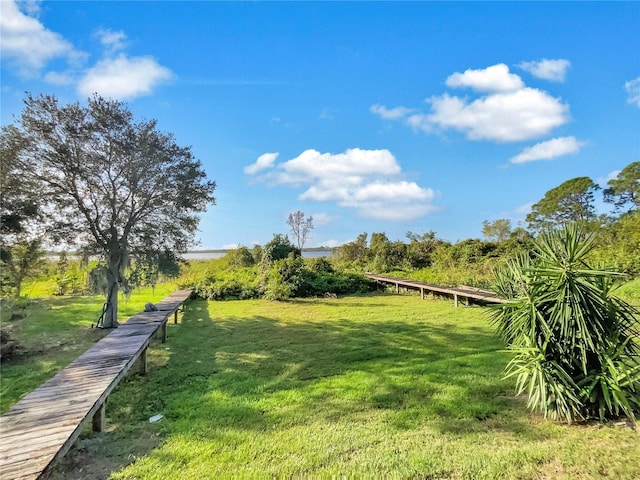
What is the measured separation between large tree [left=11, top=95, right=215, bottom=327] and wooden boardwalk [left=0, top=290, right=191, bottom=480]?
3.44m

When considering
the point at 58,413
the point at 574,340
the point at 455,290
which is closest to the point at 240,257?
the point at 455,290

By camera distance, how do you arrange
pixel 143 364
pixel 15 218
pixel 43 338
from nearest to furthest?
pixel 143 364
pixel 15 218
pixel 43 338

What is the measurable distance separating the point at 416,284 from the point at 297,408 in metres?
9.36

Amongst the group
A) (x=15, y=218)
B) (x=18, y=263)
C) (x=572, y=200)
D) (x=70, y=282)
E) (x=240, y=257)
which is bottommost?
(x=70, y=282)

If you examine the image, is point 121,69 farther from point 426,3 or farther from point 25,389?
point 426,3

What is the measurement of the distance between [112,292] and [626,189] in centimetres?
3487

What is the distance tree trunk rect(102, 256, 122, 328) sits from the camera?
6938 millimetres

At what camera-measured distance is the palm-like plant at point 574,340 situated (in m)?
2.68

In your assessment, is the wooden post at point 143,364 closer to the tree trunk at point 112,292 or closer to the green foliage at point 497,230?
the tree trunk at point 112,292

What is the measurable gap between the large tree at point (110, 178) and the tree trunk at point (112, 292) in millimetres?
18

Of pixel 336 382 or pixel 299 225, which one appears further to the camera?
pixel 299 225

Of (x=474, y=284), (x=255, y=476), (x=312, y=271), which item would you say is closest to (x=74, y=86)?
(x=255, y=476)

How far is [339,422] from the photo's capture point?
9.52 feet

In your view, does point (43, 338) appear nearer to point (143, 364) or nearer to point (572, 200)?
point (143, 364)
